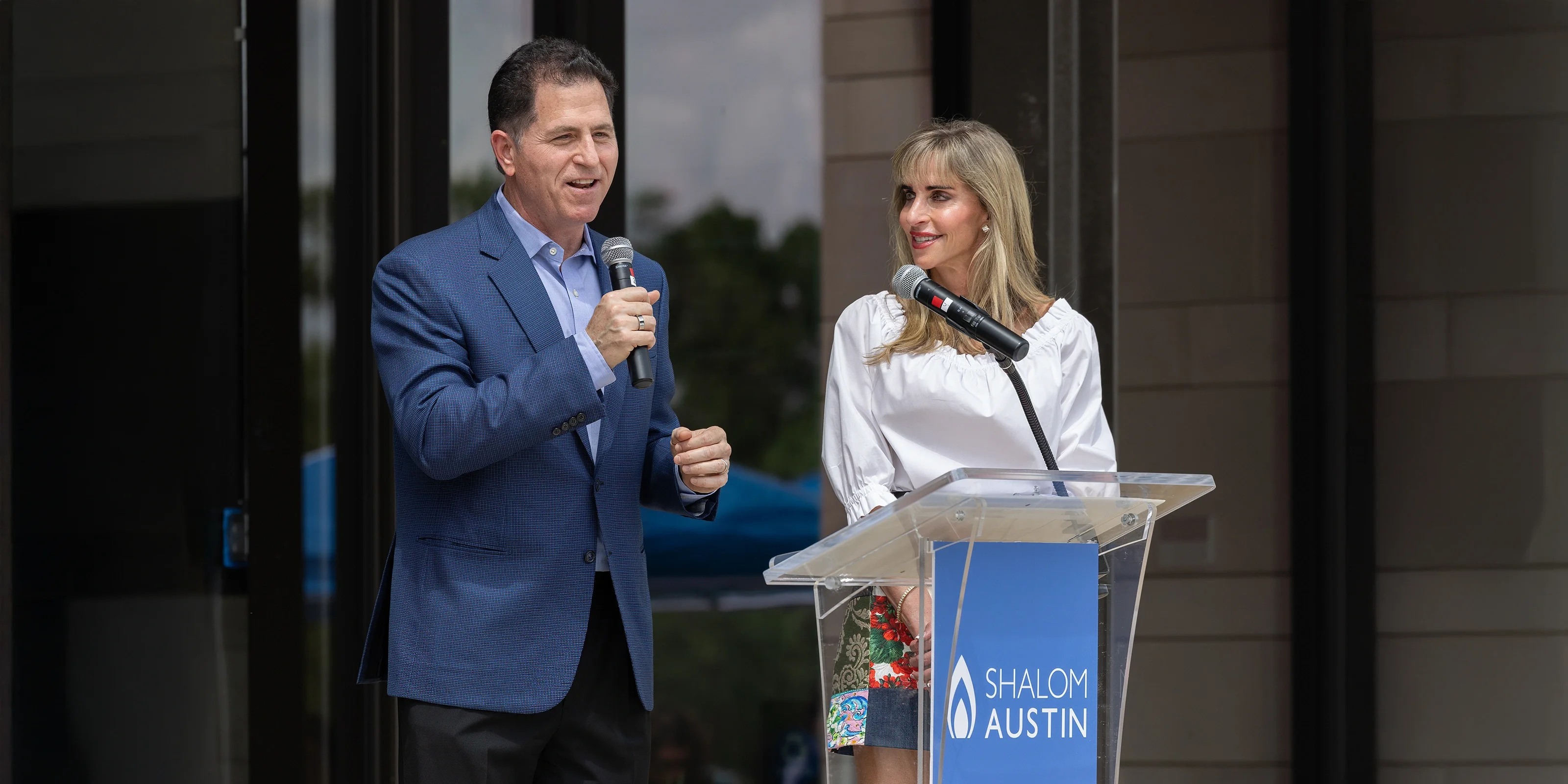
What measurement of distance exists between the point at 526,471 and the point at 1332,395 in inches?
91.7

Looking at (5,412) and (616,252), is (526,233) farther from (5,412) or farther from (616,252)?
(5,412)

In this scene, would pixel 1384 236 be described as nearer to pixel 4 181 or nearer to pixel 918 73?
pixel 918 73

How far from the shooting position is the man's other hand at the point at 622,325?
74.0 inches

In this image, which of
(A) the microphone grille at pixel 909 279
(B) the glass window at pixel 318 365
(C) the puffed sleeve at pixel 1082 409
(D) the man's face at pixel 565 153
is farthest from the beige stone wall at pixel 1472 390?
(B) the glass window at pixel 318 365

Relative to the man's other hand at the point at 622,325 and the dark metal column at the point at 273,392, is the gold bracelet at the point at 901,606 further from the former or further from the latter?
the dark metal column at the point at 273,392

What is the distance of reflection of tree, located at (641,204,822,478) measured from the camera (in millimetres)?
Answer: 4082

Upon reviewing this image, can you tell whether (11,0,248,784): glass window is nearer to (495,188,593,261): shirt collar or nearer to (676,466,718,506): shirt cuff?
(495,188,593,261): shirt collar

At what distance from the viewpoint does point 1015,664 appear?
1.73 m

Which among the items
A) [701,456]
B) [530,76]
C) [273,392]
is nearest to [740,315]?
[273,392]

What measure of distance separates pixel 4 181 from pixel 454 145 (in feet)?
3.94

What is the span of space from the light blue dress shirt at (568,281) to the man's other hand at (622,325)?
22 cm

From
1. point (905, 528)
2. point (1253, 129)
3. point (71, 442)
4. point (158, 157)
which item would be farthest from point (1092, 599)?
point (158, 157)

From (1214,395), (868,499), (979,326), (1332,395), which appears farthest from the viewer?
(1214,395)

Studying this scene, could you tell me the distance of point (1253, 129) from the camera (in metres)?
3.71
